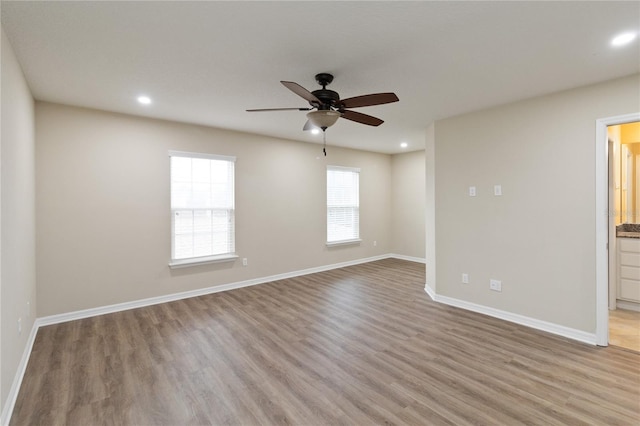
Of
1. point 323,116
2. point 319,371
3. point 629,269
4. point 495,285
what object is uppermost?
point 323,116

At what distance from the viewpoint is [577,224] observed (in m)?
3.09

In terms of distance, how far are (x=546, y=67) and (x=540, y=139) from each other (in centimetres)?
94

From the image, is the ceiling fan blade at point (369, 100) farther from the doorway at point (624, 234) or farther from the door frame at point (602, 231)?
the doorway at point (624, 234)

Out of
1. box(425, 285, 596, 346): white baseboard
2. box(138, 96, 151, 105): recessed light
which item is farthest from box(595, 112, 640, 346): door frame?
box(138, 96, 151, 105): recessed light

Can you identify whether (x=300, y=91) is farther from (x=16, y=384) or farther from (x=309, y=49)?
(x=16, y=384)

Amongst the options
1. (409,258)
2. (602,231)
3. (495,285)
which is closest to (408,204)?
(409,258)

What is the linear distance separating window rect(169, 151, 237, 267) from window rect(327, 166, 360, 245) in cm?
221

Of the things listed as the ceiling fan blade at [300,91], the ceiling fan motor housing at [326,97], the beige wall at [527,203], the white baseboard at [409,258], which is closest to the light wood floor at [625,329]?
the beige wall at [527,203]

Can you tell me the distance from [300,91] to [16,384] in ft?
10.2

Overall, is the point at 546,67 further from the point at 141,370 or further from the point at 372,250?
the point at 372,250

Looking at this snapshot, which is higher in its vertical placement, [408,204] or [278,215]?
[408,204]

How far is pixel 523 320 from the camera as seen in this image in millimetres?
3457

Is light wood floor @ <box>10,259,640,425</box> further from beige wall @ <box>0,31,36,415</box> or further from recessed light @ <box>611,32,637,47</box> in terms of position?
recessed light @ <box>611,32,637,47</box>

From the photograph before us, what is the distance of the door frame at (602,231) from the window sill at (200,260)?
4.65 m
